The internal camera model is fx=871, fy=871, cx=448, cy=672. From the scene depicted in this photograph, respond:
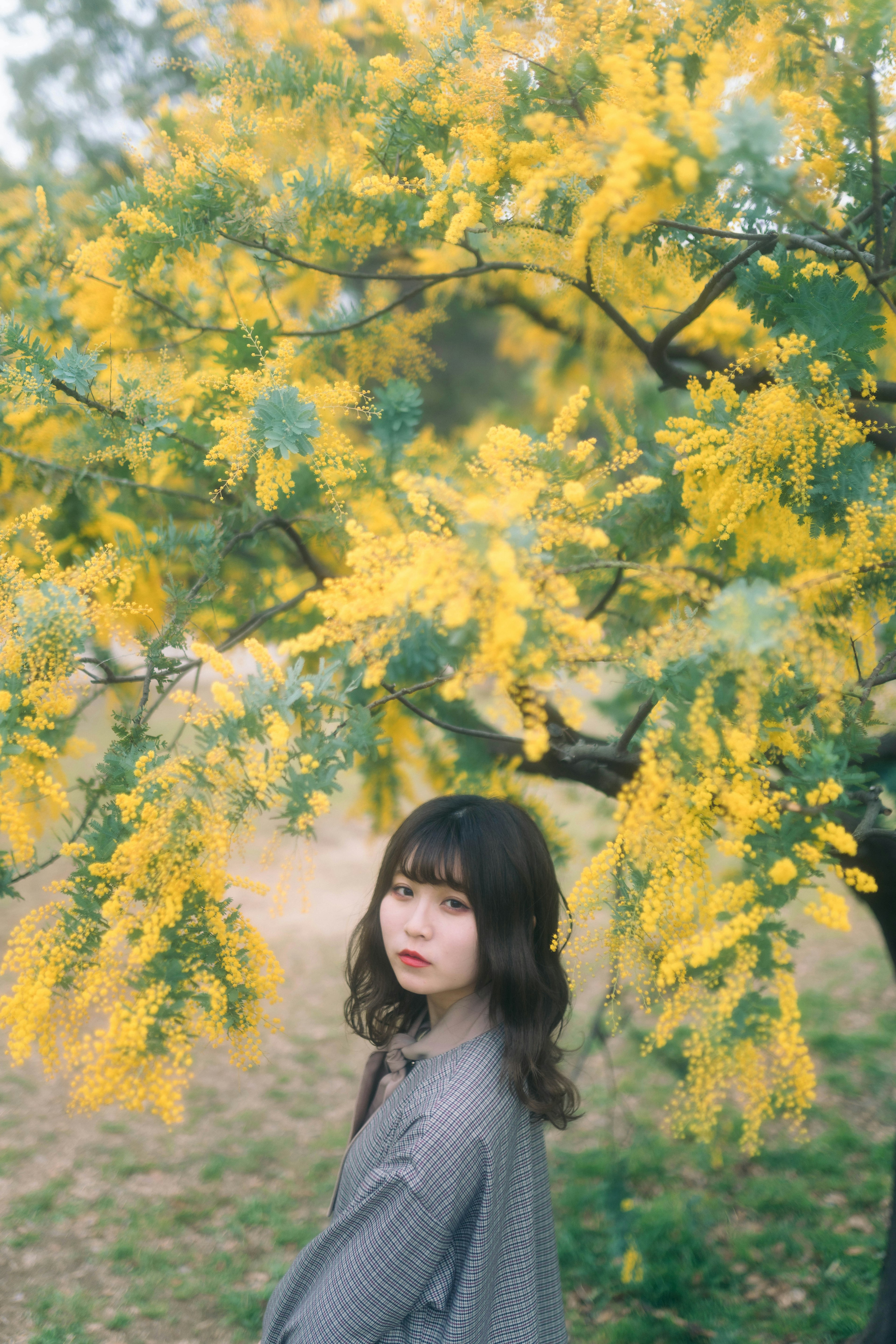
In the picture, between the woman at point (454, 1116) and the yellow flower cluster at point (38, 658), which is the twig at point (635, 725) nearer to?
the woman at point (454, 1116)

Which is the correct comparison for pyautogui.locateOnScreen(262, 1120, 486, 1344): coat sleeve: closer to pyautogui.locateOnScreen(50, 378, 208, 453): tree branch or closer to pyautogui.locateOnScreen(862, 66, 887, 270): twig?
pyautogui.locateOnScreen(50, 378, 208, 453): tree branch

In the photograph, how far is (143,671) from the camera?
255 centimetres

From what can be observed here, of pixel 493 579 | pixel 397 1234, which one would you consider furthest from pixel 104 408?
pixel 397 1234

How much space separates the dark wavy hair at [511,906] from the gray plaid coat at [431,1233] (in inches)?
2.4

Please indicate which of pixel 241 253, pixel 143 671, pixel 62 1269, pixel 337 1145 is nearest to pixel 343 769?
pixel 143 671

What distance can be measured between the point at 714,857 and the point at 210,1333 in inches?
181

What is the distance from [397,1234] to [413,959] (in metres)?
0.47

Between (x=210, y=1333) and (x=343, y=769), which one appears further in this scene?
(x=210, y=1333)

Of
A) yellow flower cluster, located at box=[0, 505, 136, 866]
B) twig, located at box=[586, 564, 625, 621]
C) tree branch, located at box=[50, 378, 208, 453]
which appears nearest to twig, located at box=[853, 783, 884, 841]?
twig, located at box=[586, 564, 625, 621]

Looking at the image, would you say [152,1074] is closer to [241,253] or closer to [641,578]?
[641,578]

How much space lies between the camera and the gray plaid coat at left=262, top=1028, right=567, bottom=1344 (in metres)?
1.55

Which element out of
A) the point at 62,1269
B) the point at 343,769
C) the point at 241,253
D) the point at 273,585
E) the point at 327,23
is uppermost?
the point at 327,23

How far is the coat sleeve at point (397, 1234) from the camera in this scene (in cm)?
154

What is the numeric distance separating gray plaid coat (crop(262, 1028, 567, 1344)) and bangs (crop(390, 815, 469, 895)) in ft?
1.07
